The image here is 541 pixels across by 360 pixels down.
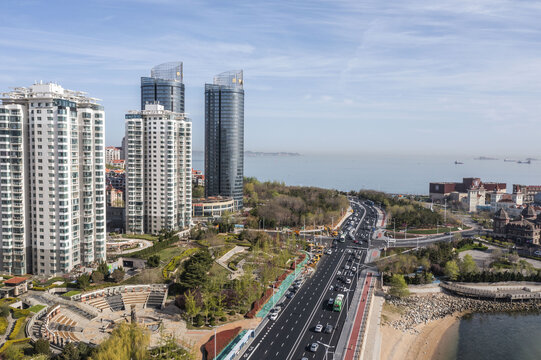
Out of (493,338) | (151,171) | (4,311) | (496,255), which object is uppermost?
(151,171)

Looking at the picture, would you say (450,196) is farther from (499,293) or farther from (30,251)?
(30,251)

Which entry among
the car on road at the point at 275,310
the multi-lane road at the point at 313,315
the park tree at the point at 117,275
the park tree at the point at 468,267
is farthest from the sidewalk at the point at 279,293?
the park tree at the point at 468,267

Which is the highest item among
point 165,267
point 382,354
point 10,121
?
point 10,121

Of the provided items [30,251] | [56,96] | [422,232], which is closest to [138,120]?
[56,96]

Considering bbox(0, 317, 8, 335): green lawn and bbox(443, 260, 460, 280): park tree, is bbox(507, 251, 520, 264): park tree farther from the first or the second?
bbox(0, 317, 8, 335): green lawn

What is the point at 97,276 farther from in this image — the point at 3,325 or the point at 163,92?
the point at 163,92

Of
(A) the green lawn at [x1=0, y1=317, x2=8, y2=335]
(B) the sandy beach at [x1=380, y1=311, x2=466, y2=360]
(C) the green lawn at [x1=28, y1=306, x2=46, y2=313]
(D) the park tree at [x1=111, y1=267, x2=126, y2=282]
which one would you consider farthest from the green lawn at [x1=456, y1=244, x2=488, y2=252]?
(A) the green lawn at [x1=0, y1=317, x2=8, y2=335]

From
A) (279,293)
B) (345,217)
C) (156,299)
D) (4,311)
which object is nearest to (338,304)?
(279,293)
